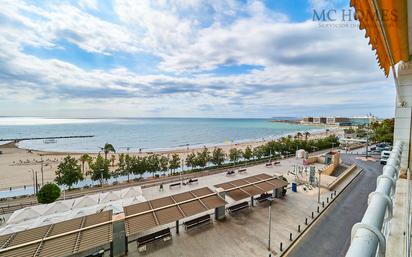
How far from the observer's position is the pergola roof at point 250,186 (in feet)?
54.2

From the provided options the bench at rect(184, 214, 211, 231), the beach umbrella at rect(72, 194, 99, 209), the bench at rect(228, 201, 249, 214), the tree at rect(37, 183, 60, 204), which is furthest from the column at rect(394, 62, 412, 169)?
the tree at rect(37, 183, 60, 204)

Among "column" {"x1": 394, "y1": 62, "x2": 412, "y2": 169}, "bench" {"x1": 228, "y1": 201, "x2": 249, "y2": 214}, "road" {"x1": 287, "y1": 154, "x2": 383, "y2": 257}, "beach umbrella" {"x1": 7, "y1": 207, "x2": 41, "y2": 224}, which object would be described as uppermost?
"column" {"x1": 394, "y1": 62, "x2": 412, "y2": 169}

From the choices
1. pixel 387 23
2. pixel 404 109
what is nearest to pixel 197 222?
pixel 404 109

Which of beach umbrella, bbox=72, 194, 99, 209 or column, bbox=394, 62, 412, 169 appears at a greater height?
column, bbox=394, 62, 412, 169

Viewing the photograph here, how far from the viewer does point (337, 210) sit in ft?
55.6

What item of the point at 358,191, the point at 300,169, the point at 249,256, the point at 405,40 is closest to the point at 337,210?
the point at 358,191

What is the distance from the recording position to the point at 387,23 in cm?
361

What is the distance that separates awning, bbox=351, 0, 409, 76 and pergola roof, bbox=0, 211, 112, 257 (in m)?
13.7

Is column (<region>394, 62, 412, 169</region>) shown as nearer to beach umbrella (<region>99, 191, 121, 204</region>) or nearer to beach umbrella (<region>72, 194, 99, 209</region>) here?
beach umbrella (<region>99, 191, 121, 204</region>)

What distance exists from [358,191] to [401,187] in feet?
66.8

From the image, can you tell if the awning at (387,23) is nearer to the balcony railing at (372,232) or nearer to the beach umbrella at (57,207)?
the balcony railing at (372,232)

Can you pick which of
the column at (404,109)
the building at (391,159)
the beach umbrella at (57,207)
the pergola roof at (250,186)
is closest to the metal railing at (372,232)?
the building at (391,159)

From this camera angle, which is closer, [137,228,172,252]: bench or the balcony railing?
the balcony railing

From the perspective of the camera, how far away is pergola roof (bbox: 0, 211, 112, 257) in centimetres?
992
